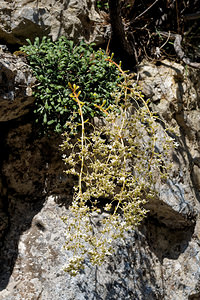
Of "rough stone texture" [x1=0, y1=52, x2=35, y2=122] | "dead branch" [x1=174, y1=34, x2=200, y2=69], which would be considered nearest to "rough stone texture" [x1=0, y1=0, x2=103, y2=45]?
"rough stone texture" [x1=0, y1=52, x2=35, y2=122]

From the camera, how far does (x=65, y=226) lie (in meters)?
2.32

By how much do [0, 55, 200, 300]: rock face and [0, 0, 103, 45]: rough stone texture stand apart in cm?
34

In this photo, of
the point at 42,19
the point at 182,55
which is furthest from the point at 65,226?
the point at 182,55

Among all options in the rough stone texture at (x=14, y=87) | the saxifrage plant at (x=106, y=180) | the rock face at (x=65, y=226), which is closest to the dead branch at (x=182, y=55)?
the rock face at (x=65, y=226)

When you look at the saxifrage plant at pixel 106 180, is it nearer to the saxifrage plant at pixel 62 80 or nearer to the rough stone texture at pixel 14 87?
the saxifrage plant at pixel 62 80

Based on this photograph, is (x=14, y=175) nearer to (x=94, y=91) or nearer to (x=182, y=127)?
(x=94, y=91)

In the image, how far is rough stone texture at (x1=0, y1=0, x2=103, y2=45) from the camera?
2385 mm

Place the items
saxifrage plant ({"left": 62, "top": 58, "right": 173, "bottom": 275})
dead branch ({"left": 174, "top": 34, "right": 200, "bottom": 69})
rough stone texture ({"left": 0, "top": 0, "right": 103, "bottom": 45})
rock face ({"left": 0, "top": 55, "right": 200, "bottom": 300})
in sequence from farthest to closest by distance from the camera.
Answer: dead branch ({"left": 174, "top": 34, "right": 200, "bottom": 69}) → rough stone texture ({"left": 0, "top": 0, "right": 103, "bottom": 45}) → rock face ({"left": 0, "top": 55, "right": 200, "bottom": 300}) → saxifrage plant ({"left": 62, "top": 58, "right": 173, "bottom": 275})

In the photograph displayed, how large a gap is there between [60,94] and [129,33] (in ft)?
3.45

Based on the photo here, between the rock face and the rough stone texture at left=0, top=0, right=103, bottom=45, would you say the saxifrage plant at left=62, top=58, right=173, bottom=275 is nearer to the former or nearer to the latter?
the rock face

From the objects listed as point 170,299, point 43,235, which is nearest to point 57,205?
point 43,235

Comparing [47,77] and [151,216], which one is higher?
[47,77]

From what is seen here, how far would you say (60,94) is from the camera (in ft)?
7.32

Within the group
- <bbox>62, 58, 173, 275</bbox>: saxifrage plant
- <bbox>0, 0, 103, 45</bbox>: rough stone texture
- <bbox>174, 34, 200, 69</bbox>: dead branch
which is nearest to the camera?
<bbox>62, 58, 173, 275</bbox>: saxifrage plant
